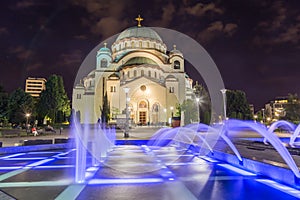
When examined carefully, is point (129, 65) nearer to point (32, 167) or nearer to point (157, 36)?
point (157, 36)

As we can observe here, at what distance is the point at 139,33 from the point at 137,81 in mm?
17432

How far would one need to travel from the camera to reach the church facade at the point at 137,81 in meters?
47.2

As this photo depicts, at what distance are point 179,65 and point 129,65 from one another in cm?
1326

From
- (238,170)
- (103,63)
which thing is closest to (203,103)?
(238,170)

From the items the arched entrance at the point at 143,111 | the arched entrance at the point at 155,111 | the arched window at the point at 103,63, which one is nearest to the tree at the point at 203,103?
the arched entrance at the point at 155,111

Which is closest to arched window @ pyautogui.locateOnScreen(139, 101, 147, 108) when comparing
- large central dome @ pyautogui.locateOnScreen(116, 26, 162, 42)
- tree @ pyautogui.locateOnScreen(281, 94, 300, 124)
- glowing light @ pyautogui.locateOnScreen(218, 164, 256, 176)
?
large central dome @ pyautogui.locateOnScreen(116, 26, 162, 42)

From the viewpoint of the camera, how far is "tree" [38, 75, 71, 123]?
136 feet

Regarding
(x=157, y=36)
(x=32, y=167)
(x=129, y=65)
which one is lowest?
(x=32, y=167)

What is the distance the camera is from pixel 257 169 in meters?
6.88

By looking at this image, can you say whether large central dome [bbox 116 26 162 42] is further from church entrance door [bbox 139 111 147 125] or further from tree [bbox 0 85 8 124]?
tree [bbox 0 85 8 124]

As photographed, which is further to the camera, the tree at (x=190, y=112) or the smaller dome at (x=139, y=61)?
the smaller dome at (x=139, y=61)

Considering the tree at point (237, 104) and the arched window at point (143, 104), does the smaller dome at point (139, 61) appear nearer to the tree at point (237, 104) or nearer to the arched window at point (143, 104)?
the arched window at point (143, 104)

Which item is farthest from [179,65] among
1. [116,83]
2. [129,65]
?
[116,83]

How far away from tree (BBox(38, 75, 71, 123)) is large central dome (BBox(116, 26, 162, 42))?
19.5 meters
